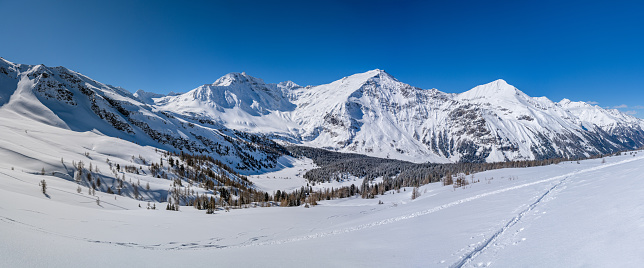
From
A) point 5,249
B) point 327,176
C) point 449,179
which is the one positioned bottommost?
point 327,176

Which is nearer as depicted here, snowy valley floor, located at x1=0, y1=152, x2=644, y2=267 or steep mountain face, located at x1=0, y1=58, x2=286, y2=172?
snowy valley floor, located at x1=0, y1=152, x2=644, y2=267

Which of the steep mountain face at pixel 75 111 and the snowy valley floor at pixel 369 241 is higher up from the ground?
the steep mountain face at pixel 75 111

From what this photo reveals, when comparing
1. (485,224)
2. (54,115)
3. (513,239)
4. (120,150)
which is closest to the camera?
(513,239)

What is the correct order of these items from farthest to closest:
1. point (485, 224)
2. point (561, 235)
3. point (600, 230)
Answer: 1. point (485, 224)
2. point (561, 235)
3. point (600, 230)

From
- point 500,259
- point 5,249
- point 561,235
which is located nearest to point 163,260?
point 5,249

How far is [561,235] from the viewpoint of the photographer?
21.6 feet

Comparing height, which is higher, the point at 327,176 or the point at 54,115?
the point at 54,115

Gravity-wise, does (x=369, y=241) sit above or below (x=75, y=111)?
below

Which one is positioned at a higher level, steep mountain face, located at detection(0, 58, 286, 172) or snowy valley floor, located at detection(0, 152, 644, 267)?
steep mountain face, located at detection(0, 58, 286, 172)

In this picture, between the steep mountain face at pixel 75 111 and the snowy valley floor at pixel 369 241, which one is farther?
the steep mountain face at pixel 75 111

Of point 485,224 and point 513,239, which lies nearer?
point 513,239

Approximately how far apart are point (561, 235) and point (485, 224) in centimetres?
304

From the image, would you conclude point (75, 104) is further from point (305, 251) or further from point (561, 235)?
point (561, 235)

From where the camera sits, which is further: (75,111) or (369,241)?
(75,111)
